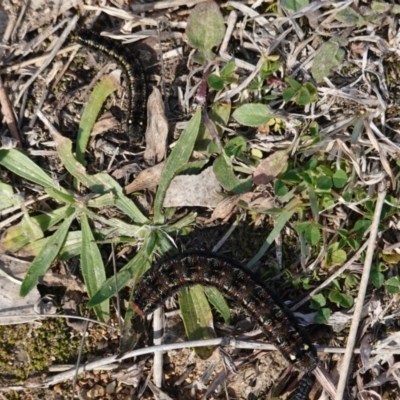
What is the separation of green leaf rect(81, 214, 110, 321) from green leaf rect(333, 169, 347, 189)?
260 centimetres

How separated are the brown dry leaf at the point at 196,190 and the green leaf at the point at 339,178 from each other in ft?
3.98

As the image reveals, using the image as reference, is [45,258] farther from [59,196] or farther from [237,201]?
[237,201]

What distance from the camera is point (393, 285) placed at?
657 centimetres

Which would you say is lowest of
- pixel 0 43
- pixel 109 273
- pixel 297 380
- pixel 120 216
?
pixel 297 380

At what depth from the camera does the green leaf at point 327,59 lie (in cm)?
646

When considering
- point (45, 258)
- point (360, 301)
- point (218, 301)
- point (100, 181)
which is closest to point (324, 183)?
point (360, 301)

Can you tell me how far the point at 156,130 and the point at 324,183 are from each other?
185 centimetres

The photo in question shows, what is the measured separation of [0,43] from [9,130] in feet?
3.09

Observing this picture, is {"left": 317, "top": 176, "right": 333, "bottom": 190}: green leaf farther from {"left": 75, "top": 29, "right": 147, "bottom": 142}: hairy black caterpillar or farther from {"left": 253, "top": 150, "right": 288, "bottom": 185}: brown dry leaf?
{"left": 75, "top": 29, "right": 147, "bottom": 142}: hairy black caterpillar

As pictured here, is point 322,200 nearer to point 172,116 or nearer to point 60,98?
point 172,116

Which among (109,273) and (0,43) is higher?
(0,43)

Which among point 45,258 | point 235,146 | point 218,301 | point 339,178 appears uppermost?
point 235,146

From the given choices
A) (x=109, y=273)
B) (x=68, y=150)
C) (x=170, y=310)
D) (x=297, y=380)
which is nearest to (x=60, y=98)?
(x=68, y=150)

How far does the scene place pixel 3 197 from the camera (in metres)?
6.98
